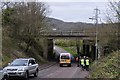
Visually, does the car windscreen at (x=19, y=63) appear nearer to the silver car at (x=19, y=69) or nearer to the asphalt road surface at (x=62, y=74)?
the silver car at (x=19, y=69)

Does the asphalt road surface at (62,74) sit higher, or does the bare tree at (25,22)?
the bare tree at (25,22)

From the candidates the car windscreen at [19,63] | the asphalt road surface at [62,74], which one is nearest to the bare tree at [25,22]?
the asphalt road surface at [62,74]

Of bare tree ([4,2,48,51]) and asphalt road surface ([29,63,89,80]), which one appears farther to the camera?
bare tree ([4,2,48,51])

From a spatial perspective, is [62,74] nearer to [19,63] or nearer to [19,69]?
[19,63]

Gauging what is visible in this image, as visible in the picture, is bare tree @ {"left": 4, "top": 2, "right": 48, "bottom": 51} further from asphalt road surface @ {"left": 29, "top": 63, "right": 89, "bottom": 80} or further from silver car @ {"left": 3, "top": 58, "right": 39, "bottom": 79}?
silver car @ {"left": 3, "top": 58, "right": 39, "bottom": 79}

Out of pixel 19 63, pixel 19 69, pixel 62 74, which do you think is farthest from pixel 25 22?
pixel 19 69

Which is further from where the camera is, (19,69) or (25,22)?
(25,22)

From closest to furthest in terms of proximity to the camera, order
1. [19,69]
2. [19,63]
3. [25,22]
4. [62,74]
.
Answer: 1. [19,69]
2. [19,63]
3. [62,74]
4. [25,22]

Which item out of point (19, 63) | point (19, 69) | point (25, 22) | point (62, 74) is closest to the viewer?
point (19, 69)

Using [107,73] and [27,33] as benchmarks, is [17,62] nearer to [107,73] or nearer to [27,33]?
[107,73]

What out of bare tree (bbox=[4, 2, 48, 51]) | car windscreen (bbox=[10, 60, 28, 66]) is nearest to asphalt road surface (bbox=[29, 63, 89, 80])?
car windscreen (bbox=[10, 60, 28, 66])

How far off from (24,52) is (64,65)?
8417mm

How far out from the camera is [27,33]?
2495 inches

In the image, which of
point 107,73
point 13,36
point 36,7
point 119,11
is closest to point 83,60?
point 119,11
